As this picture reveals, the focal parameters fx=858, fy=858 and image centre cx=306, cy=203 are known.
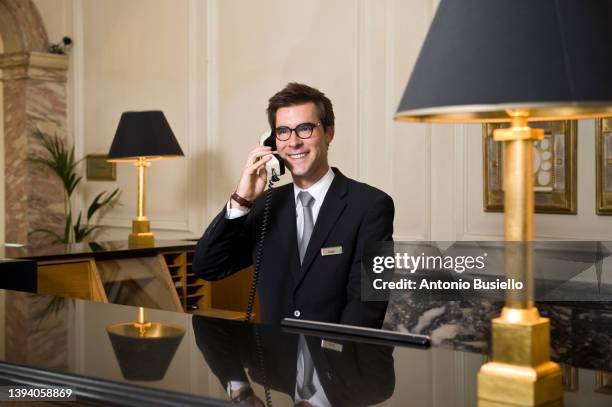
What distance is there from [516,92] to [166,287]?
475 centimetres

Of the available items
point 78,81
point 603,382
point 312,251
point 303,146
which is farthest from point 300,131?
point 78,81

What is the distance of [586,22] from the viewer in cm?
126

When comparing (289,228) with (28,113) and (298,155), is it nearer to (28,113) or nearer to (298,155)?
(298,155)

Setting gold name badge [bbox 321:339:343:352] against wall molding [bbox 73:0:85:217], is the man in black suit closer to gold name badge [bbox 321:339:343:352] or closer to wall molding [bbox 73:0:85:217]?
gold name badge [bbox 321:339:343:352]

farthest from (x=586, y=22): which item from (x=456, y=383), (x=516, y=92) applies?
(x=456, y=383)

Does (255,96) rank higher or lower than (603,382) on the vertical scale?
higher

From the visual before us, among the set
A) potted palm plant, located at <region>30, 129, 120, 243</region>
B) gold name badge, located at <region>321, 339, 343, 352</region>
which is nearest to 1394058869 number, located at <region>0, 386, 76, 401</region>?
gold name badge, located at <region>321, 339, 343, 352</region>

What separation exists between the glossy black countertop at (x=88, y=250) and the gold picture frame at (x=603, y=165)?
9.02 feet

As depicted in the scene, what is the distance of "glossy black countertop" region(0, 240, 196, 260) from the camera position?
5.07m

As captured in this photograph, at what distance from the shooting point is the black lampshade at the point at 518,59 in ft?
4.01

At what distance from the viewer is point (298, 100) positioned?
10.6ft

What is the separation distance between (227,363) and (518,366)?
0.76 m

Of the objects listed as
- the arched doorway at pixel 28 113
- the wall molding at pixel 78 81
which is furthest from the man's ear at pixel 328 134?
the arched doorway at pixel 28 113

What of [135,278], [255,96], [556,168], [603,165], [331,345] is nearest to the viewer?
[331,345]
